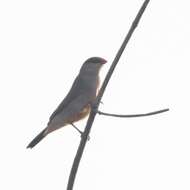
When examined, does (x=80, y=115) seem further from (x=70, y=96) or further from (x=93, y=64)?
(x=93, y=64)

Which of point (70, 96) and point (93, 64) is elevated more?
point (93, 64)

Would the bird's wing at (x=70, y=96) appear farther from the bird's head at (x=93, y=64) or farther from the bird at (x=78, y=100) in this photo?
the bird's head at (x=93, y=64)

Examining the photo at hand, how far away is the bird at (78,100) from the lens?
5648mm

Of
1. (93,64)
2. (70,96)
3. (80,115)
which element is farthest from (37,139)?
(93,64)

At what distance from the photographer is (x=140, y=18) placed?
3.31 metres

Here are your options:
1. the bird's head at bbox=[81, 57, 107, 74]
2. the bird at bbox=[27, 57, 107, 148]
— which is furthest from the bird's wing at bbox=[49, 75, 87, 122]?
the bird's head at bbox=[81, 57, 107, 74]

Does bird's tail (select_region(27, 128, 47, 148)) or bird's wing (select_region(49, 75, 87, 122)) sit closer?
bird's tail (select_region(27, 128, 47, 148))

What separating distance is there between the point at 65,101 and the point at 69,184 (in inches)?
112

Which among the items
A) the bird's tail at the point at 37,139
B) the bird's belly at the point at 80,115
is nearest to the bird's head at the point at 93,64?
the bird's belly at the point at 80,115

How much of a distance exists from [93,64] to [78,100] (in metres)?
0.58

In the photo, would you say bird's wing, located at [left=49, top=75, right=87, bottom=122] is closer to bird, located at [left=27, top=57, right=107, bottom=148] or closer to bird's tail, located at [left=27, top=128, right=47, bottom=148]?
bird, located at [left=27, top=57, right=107, bottom=148]

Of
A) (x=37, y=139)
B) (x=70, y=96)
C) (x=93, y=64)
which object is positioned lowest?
(x=37, y=139)

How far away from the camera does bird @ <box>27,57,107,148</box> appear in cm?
565

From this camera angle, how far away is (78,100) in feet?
18.8
